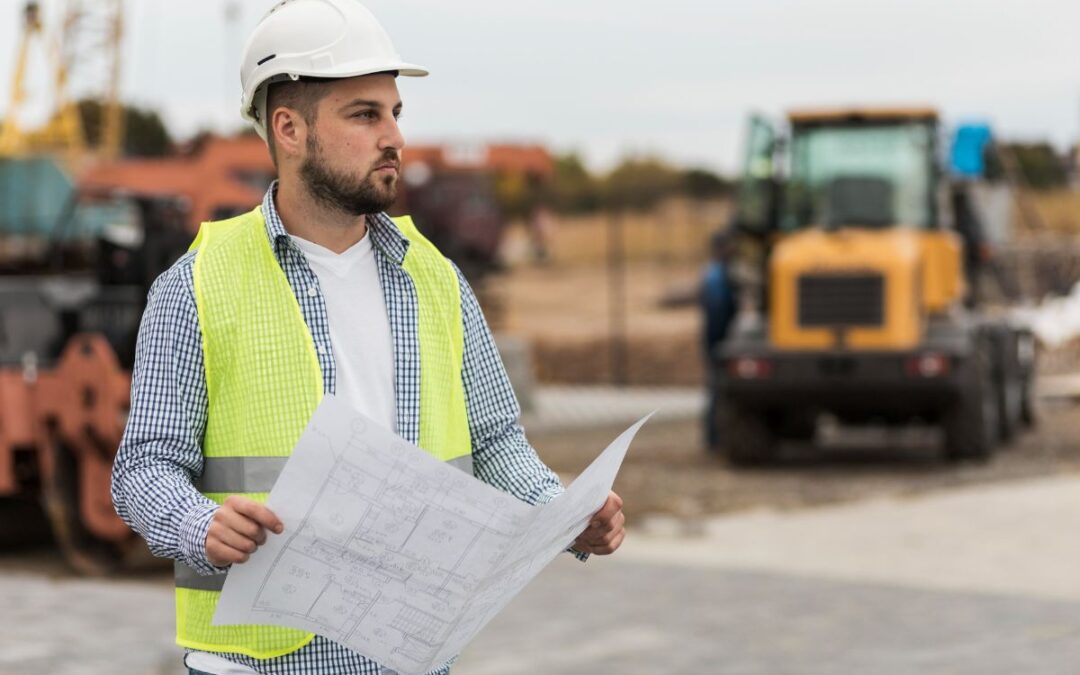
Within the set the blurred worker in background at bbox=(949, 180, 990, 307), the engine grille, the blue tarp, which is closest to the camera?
the engine grille

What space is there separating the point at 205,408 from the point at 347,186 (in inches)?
14.2

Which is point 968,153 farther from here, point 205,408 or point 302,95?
point 205,408

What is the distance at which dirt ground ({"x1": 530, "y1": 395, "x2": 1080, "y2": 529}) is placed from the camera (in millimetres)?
13422

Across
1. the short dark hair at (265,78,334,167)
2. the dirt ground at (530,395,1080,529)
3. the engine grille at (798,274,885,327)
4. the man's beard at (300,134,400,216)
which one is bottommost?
the dirt ground at (530,395,1080,529)

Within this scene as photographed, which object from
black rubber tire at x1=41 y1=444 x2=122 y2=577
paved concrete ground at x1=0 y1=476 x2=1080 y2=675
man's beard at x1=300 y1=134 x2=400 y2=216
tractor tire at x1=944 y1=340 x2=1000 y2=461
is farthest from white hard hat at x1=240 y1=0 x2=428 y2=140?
tractor tire at x1=944 y1=340 x2=1000 y2=461

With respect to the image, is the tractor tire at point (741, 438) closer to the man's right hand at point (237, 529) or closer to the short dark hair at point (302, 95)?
the short dark hair at point (302, 95)

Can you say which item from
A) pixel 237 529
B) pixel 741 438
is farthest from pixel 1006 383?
pixel 237 529

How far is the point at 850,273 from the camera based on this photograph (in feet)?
51.0

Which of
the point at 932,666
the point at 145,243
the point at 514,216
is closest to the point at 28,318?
the point at 145,243

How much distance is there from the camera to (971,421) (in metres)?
15.5

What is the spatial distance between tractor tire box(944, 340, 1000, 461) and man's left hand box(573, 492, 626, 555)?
1283cm

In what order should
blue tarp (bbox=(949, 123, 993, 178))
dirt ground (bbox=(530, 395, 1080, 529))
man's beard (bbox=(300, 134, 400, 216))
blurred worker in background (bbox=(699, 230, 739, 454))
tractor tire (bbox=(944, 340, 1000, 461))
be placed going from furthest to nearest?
blue tarp (bbox=(949, 123, 993, 178))
blurred worker in background (bbox=(699, 230, 739, 454))
tractor tire (bbox=(944, 340, 1000, 461))
dirt ground (bbox=(530, 395, 1080, 529))
man's beard (bbox=(300, 134, 400, 216))

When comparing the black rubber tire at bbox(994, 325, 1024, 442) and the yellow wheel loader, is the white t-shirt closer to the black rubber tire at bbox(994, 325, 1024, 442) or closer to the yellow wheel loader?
the yellow wheel loader

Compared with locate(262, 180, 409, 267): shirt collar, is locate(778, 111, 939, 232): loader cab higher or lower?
lower
